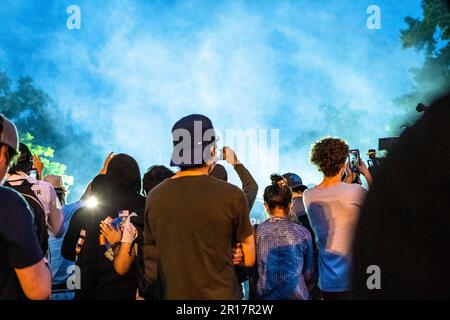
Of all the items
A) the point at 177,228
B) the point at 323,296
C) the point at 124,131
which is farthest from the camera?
the point at 124,131

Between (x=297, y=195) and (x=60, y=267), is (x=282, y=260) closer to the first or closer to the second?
(x=297, y=195)

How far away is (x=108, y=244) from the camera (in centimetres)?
365

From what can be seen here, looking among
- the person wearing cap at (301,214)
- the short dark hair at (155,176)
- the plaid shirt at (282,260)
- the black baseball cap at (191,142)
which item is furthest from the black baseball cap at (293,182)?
the black baseball cap at (191,142)

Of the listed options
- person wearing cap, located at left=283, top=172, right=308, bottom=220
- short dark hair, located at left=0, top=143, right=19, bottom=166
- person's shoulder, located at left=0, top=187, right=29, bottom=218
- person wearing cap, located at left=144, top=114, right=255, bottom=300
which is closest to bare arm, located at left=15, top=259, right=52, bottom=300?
person's shoulder, located at left=0, top=187, right=29, bottom=218

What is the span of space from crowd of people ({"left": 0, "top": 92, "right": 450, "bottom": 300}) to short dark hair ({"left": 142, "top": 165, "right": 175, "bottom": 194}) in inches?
0.4

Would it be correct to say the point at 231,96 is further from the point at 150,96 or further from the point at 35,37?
the point at 35,37

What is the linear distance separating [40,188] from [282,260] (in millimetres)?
2101

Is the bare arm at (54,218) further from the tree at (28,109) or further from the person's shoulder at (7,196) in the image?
the tree at (28,109)

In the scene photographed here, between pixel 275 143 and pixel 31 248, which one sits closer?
pixel 31 248

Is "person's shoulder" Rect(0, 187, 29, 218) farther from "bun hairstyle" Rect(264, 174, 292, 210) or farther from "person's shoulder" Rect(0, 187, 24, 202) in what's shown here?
"bun hairstyle" Rect(264, 174, 292, 210)

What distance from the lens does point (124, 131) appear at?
7125 centimetres

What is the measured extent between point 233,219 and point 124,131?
69.9 meters
